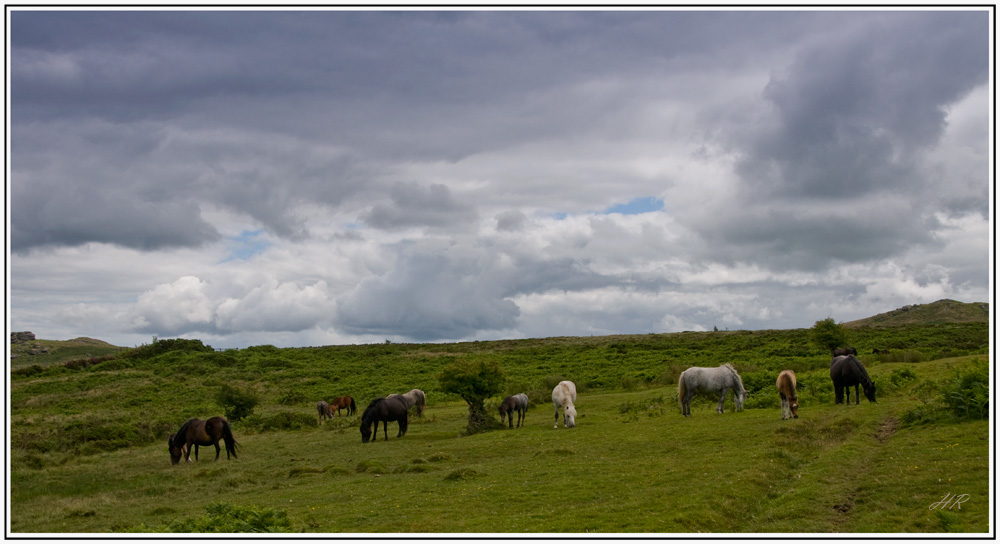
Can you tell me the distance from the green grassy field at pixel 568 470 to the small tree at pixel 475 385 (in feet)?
4.46

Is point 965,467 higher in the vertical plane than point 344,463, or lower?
higher

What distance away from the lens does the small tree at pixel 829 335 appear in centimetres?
5028

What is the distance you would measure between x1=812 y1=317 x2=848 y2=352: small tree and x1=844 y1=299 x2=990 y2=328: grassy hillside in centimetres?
6415

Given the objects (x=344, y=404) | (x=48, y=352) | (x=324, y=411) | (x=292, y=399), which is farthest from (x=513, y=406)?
(x=48, y=352)

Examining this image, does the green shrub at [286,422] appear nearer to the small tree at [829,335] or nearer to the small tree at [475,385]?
the small tree at [475,385]

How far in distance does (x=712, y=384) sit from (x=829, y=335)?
3017cm

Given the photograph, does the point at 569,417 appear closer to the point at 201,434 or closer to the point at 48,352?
the point at 201,434

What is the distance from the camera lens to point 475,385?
27969 mm

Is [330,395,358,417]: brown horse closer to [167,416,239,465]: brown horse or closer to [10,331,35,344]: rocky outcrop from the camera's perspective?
[167,416,239,465]: brown horse

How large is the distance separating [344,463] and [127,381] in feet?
164

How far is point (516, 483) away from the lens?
14867 mm

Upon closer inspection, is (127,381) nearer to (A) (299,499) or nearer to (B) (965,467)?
(A) (299,499)

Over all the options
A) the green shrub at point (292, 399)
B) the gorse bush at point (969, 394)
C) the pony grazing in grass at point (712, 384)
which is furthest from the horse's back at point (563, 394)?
the green shrub at point (292, 399)
